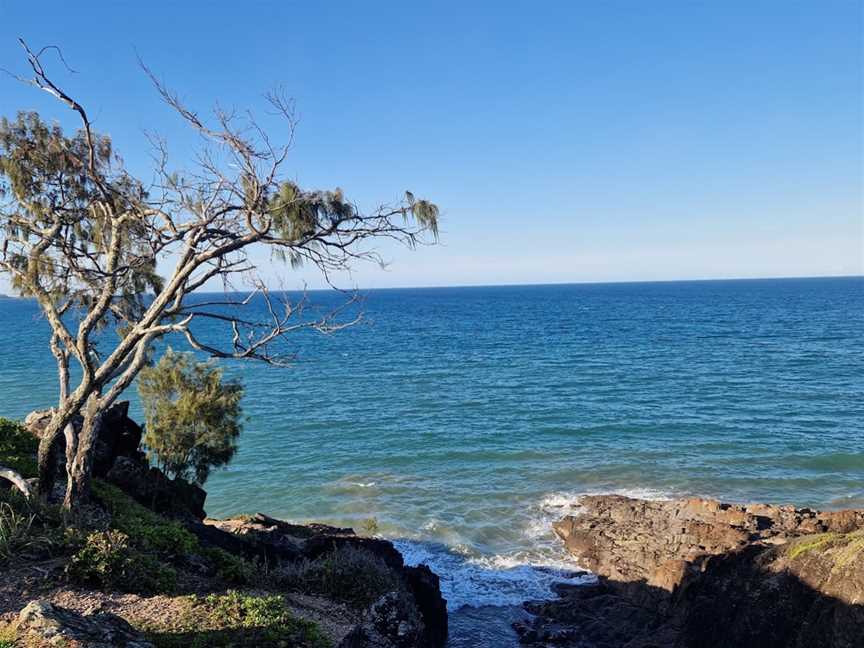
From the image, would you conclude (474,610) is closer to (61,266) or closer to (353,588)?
(353,588)

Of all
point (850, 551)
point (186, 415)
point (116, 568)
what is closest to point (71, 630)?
point (116, 568)

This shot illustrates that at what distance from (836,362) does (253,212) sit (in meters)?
71.9

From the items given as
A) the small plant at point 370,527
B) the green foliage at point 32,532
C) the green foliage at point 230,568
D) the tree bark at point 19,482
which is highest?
the tree bark at point 19,482

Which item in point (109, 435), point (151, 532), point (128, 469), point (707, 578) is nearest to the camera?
point (151, 532)

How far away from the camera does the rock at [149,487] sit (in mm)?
19469

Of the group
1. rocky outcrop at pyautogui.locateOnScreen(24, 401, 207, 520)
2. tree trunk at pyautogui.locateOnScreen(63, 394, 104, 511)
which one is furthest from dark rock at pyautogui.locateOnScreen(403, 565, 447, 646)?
tree trunk at pyautogui.locateOnScreen(63, 394, 104, 511)

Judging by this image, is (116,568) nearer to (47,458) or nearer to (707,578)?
(47,458)

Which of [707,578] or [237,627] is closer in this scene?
[237,627]

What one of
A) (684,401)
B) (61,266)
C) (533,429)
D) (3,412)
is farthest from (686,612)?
(3,412)

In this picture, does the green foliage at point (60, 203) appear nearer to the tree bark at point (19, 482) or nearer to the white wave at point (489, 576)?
the tree bark at point (19, 482)

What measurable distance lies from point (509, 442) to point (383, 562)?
23.8 m

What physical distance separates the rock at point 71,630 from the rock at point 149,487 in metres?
11.5

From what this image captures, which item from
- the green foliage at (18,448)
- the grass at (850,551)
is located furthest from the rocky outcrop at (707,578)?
the green foliage at (18,448)

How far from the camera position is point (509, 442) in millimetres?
39375
